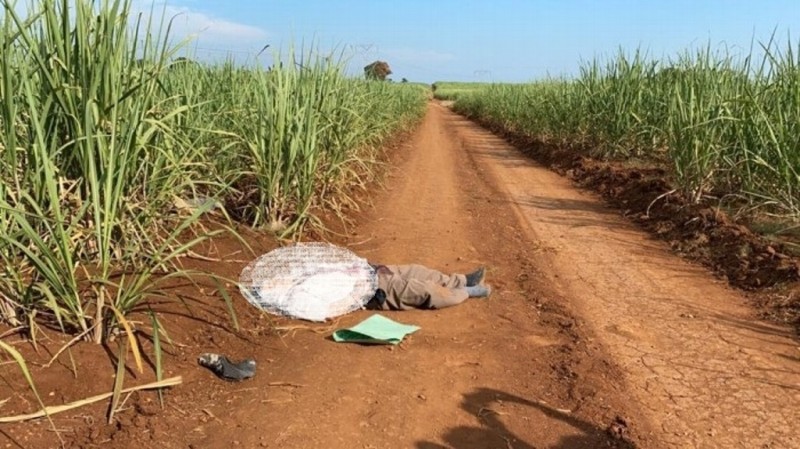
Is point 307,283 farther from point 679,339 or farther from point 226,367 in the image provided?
point 679,339

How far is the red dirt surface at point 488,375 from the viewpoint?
2.46 metres

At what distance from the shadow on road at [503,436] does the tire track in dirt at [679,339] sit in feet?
0.81

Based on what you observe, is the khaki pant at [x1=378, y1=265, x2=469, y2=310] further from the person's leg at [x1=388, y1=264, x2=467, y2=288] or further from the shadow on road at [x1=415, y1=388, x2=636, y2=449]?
the shadow on road at [x1=415, y1=388, x2=636, y2=449]

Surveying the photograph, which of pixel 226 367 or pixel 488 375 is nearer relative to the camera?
pixel 226 367

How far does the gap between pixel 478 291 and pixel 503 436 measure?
1.59m

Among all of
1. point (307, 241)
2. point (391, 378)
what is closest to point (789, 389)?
point (391, 378)

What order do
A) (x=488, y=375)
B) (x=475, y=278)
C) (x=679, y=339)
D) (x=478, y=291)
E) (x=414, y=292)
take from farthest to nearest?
(x=475, y=278)
(x=478, y=291)
(x=414, y=292)
(x=679, y=339)
(x=488, y=375)

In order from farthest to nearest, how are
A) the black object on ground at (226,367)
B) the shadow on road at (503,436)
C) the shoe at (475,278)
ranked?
the shoe at (475,278)
the black object on ground at (226,367)
the shadow on road at (503,436)

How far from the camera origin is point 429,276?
13.5 feet

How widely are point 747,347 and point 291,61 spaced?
3.74 meters

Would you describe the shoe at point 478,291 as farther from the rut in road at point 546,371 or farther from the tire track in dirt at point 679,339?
the tire track in dirt at point 679,339

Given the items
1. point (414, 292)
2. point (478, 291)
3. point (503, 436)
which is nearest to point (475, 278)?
point (478, 291)

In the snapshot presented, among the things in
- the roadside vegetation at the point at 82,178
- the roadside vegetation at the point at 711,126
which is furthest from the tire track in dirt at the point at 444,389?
the roadside vegetation at the point at 711,126

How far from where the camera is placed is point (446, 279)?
412cm
